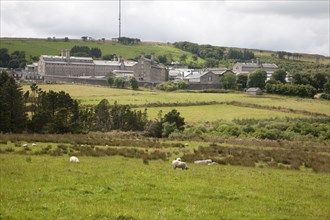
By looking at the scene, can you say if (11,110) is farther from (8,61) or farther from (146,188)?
(8,61)

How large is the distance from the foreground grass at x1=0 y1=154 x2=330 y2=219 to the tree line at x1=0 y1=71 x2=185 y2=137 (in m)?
24.4

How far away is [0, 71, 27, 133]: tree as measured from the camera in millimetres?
45831

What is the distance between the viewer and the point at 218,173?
2298 cm

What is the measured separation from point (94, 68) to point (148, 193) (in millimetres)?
180656

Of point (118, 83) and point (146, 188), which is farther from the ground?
point (118, 83)

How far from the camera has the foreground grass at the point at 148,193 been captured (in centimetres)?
1333

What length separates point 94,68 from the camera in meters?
193

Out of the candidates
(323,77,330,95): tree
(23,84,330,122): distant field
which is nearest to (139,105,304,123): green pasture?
(23,84,330,122): distant field

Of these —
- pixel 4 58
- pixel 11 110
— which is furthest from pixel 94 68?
pixel 11 110

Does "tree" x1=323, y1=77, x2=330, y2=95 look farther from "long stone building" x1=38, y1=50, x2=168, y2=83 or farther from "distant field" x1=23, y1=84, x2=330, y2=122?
"long stone building" x1=38, y1=50, x2=168, y2=83

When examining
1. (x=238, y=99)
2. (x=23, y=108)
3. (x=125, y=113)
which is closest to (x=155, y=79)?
(x=238, y=99)

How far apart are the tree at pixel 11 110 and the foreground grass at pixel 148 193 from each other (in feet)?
77.4

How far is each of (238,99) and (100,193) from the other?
93.9m

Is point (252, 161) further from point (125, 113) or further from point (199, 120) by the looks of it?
point (199, 120)
